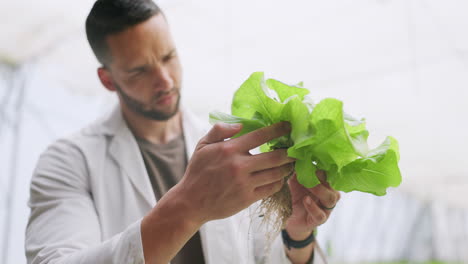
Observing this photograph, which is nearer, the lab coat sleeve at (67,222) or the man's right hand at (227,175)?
the man's right hand at (227,175)

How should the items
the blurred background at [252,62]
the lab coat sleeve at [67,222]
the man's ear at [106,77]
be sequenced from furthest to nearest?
1. the blurred background at [252,62]
2. the man's ear at [106,77]
3. the lab coat sleeve at [67,222]

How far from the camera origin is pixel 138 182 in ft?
3.91

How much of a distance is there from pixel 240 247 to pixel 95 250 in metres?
0.40

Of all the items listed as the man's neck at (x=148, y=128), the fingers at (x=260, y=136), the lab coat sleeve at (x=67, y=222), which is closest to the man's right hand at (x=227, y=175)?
the fingers at (x=260, y=136)

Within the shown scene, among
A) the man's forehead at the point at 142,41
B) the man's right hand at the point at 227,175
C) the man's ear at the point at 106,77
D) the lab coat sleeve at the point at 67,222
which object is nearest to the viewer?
the man's right hand at the point at 227,175

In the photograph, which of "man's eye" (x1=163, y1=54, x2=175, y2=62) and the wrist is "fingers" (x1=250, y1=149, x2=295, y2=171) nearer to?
the wrist

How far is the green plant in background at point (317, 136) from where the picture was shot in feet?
2.75

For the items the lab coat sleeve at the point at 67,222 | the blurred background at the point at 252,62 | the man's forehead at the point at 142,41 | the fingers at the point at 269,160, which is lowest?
the blurred background at the point at 252,62

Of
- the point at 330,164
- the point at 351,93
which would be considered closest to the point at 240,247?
the point at 330,164

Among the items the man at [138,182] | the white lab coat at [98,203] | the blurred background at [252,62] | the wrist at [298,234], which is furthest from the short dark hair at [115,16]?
the blurred background at [252,62]

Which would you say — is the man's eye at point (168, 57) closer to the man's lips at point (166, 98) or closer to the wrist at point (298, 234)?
the man's lips at point (166, 98)

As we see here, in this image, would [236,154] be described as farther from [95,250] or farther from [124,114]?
[124,114]

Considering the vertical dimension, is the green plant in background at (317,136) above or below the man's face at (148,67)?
below

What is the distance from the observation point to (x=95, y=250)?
90cm
